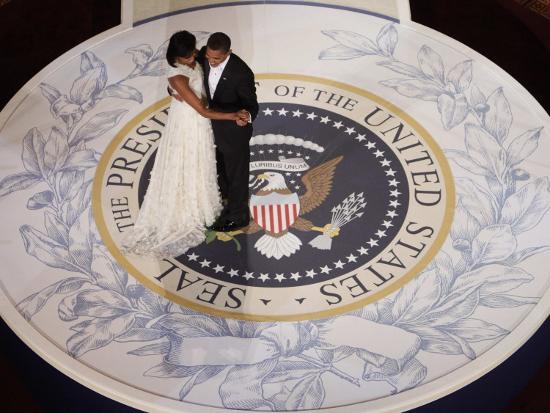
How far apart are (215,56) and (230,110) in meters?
0.46

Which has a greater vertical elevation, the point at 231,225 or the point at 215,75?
the point at 215,75

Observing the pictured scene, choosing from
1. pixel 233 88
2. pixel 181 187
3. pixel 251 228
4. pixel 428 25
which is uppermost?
pixel 428 25

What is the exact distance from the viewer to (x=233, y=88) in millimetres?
6684

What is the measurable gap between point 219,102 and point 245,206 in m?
0.91

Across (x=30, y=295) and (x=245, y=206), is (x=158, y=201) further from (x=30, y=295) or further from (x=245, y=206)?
(x=30, y=295)

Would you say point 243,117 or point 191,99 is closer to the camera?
point 191,99

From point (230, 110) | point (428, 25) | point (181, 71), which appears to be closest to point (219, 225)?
point (230, 110)

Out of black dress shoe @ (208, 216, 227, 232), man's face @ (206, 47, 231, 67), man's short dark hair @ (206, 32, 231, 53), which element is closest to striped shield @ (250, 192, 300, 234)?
black dress shoe @ (208, 216, 227, 232)

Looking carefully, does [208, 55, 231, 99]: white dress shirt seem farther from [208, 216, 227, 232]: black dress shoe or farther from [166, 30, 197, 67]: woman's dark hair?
[208, 216, 227, 232]: black dress shoe

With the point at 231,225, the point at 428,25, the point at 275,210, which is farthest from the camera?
the point at 428,25

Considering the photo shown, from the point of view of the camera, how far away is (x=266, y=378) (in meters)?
6.27

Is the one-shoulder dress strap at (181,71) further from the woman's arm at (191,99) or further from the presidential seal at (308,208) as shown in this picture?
the presidential seal at (308,208)

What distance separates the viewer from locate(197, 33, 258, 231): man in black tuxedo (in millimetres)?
6594

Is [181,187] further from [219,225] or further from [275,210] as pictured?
[275,210]
